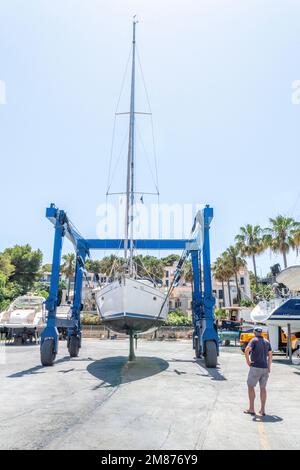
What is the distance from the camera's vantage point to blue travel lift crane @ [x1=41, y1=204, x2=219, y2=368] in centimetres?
1270

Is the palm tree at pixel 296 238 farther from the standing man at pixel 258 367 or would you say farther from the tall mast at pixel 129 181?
the standing man at pixel 258 367

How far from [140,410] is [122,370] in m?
5.45

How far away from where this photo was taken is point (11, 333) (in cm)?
2156

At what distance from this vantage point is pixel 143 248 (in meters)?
18.8

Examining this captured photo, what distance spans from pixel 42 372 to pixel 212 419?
709 cm

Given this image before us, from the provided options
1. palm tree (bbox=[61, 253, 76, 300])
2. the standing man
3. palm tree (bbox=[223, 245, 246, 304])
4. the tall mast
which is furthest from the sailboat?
palm tree (bbox=[61, 253, 76, 300])

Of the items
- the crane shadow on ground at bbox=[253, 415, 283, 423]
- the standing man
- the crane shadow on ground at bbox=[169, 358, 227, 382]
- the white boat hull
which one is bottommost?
the crane shadow on ground at bbox=[169, 358, 227, 382]

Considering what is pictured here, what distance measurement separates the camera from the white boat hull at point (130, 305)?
39.6 feet

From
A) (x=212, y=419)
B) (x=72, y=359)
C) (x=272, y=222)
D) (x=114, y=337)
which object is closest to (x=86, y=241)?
(x=72, y=359)

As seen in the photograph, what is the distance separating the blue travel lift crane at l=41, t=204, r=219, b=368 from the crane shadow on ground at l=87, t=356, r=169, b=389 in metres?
→ 1.73

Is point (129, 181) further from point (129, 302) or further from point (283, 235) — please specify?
point (283, 235)

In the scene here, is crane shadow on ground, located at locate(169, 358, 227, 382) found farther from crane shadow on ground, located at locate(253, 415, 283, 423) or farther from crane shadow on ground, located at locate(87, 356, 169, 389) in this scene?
crane shadow on ground, located at locate(253, 415, 283, 423)

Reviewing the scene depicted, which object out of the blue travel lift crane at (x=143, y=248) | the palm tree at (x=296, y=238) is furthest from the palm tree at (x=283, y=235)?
the blue travel lift crane at (x=143, y=248)
